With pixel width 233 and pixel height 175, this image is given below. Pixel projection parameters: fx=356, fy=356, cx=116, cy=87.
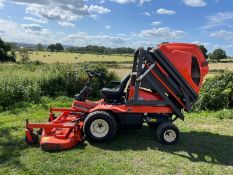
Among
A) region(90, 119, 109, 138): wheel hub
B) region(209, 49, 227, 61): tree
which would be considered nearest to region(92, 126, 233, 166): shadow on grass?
region(90, 119, 109, 138): wheel hub

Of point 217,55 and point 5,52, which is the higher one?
point 217,55

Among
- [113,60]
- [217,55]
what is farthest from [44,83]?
[217,55]

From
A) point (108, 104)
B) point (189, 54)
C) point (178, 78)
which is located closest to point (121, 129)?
point (108, 104)

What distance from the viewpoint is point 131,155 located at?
23.4 ft

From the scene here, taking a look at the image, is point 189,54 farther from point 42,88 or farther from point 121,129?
point 42,88

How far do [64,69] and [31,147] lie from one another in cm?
872

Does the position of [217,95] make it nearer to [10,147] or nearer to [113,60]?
[10,147]

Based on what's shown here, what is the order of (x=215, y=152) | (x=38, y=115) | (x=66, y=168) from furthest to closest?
(x=38, y=115)
(x=215, y=152)
(x=66, y=168)

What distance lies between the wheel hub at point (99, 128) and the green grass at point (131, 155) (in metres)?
0.26

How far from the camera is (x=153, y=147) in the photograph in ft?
25.3

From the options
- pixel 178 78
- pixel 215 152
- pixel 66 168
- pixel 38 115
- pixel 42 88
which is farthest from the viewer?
pixel 42 88

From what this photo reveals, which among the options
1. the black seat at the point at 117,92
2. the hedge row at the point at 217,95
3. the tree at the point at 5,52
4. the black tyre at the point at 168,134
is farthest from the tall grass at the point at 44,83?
the tree at the point at 5,52

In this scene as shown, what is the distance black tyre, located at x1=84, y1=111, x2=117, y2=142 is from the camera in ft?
25.5

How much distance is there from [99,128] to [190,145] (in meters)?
2.08
